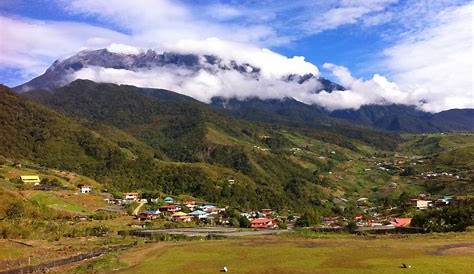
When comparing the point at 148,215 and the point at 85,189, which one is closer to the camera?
the point at 148,215

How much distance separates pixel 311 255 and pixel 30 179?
11068 centimetres

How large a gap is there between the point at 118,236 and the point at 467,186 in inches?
5806

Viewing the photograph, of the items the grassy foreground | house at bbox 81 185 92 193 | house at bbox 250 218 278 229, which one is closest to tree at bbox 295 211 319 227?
house at bbox 250 218 278 229

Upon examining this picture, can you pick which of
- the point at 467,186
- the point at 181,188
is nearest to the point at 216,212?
the point at 181,188

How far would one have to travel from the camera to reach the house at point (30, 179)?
145625 mm

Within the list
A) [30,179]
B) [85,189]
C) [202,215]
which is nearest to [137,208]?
[202,215]

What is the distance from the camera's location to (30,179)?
5822 inches

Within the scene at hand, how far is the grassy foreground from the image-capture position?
52.9m

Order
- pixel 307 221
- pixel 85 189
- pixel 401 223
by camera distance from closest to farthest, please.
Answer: pixel 401 223, pixel 307 221, pixel 85 189

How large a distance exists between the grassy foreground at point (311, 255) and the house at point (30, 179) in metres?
81.8

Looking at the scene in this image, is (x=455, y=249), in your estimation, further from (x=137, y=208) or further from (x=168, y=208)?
(x=137, y=208)

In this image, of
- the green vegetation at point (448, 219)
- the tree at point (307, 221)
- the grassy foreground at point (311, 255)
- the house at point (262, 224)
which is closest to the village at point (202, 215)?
the house at point (262, 224)

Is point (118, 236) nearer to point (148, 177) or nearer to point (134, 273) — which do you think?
point (134, 273)

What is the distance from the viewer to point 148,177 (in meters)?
196
